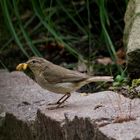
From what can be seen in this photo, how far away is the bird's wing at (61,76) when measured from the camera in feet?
17.5

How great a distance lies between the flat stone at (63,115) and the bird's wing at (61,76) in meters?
0.19

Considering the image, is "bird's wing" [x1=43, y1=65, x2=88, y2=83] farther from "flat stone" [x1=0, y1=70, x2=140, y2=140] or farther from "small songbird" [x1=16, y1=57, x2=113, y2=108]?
"flat stone" [x1=0, y1=70, x2=140, y2=140]

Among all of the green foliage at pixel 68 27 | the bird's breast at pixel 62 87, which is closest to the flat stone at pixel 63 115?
the bird's breast at pixel 62 87

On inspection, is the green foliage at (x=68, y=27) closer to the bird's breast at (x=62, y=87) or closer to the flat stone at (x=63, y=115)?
the flat stone at (x=63, y=115)

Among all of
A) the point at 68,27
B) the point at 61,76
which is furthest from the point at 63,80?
the point at 68,27

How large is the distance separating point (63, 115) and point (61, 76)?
513 millimetres

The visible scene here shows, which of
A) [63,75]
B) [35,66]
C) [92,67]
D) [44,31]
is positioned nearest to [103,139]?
[63,75]

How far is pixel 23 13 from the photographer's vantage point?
362 inches

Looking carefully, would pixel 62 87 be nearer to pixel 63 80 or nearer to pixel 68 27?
pixel 63 80

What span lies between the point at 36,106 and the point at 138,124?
58.4 inches

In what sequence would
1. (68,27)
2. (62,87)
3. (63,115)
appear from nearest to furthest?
(63,115), (62,87), (68,27)

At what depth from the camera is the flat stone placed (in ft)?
14.4

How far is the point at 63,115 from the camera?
4.96m

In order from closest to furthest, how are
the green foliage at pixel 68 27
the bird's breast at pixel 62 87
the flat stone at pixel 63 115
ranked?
the flat stone at pixel 63 115
the bird's breast at pixel 62 87
the green foliage at pixel 68 27
